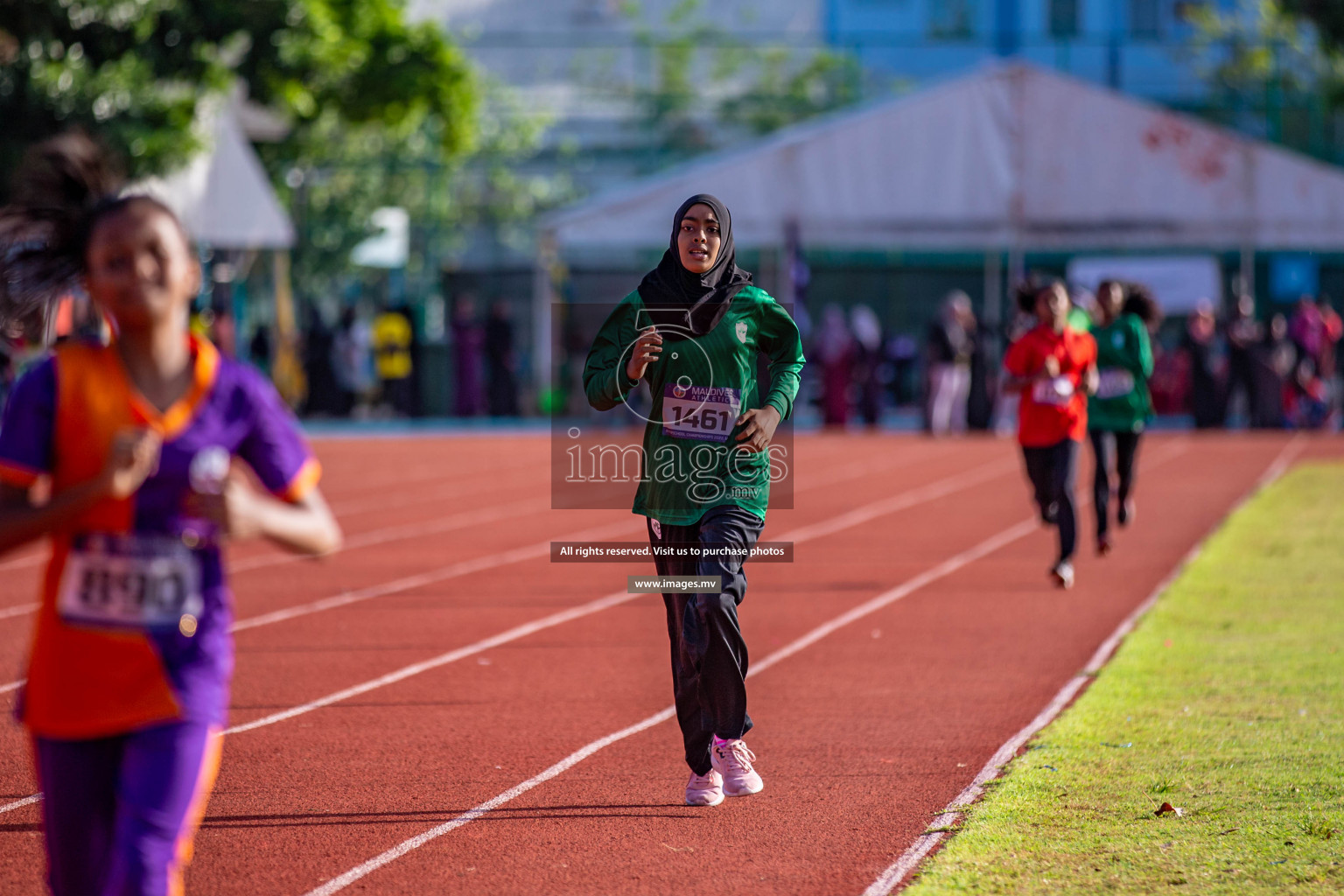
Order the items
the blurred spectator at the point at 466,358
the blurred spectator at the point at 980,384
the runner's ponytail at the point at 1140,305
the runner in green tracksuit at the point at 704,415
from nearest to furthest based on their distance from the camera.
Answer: the runner in green tracksuit at the point at 704,415
the runner's ponytail at the point at 1140,305
the blurred spectator at the point at 980,384
the blurred spectator at the point at 466,358

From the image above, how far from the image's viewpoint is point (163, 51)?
20.6 m

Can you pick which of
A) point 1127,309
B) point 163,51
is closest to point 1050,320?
point 1127,309

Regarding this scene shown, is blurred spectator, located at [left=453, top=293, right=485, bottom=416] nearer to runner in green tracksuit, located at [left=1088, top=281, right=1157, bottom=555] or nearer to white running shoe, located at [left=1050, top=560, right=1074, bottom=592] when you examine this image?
runner in green tracksuit, located at [left=1088, top=281, right=1157, bottom=555]

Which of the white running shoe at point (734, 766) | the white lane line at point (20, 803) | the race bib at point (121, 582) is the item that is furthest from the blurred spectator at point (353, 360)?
the race bib at point (121, 582)

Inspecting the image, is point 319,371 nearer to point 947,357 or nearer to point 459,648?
point 947,357

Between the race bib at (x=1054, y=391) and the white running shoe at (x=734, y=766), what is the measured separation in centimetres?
572

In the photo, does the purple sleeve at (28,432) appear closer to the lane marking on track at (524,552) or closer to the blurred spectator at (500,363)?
the lane marking on track at (524,552)

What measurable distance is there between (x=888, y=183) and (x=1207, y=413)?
6582 mm

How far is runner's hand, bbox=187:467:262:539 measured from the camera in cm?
A: 328

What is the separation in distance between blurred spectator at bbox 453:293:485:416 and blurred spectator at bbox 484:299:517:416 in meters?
0.21

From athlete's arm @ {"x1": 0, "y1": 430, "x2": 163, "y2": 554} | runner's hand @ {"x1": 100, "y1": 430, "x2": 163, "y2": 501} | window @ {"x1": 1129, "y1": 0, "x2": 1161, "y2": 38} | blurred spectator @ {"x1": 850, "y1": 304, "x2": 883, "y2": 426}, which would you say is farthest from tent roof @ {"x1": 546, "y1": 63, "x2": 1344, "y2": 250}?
window @ {"x1": 1129, "y1": 0, "x2": 1161, "y2": 38}

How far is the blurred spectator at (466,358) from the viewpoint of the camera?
99.9 ft

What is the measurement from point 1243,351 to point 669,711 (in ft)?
71.1

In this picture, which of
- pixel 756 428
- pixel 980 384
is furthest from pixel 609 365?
pixel 980 384
